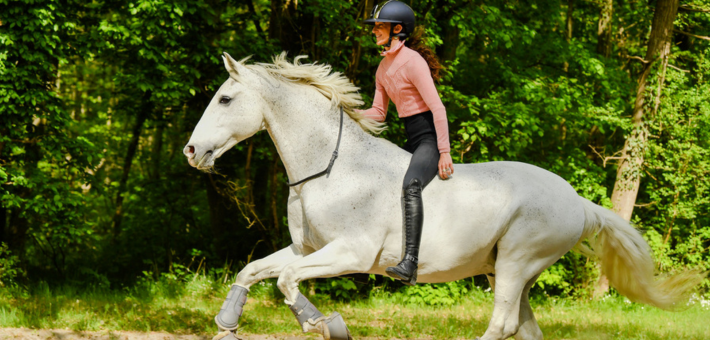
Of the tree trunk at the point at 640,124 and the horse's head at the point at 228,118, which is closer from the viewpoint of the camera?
the horse's head at the point at 228,118

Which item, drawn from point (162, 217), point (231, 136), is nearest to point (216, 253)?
point (162, 217)

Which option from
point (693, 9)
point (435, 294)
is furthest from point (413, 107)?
point (693, 9)

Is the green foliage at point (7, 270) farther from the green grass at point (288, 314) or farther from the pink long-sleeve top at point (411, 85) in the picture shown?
the pink long-sleeve top at point (411, 85)

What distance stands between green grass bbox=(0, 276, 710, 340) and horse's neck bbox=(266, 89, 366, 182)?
3.59 metres

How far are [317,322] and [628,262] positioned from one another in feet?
8.56

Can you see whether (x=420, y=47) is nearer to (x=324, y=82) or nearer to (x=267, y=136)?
(x=324, y=82)

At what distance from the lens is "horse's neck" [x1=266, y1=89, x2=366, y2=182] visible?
4078mm

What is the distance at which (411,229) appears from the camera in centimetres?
389

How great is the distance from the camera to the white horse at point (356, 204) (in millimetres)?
3887

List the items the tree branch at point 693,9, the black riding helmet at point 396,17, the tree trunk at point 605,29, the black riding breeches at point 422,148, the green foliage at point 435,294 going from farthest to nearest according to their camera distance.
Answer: the tree trunk at point 605,29
the tree branch at point 693,9
the green foliage at point 435,294
the black riding helmet at point 396,17
the black riding breeches at point 422,148

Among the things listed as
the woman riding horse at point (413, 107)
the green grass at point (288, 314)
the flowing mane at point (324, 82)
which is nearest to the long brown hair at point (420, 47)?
the woman riding horse at point (413, 107)

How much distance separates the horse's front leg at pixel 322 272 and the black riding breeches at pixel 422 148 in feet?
1.79

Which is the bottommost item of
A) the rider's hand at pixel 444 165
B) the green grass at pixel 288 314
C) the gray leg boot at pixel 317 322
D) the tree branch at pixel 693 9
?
the green grass at pixel 288 314

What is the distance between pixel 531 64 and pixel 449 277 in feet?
26.7
